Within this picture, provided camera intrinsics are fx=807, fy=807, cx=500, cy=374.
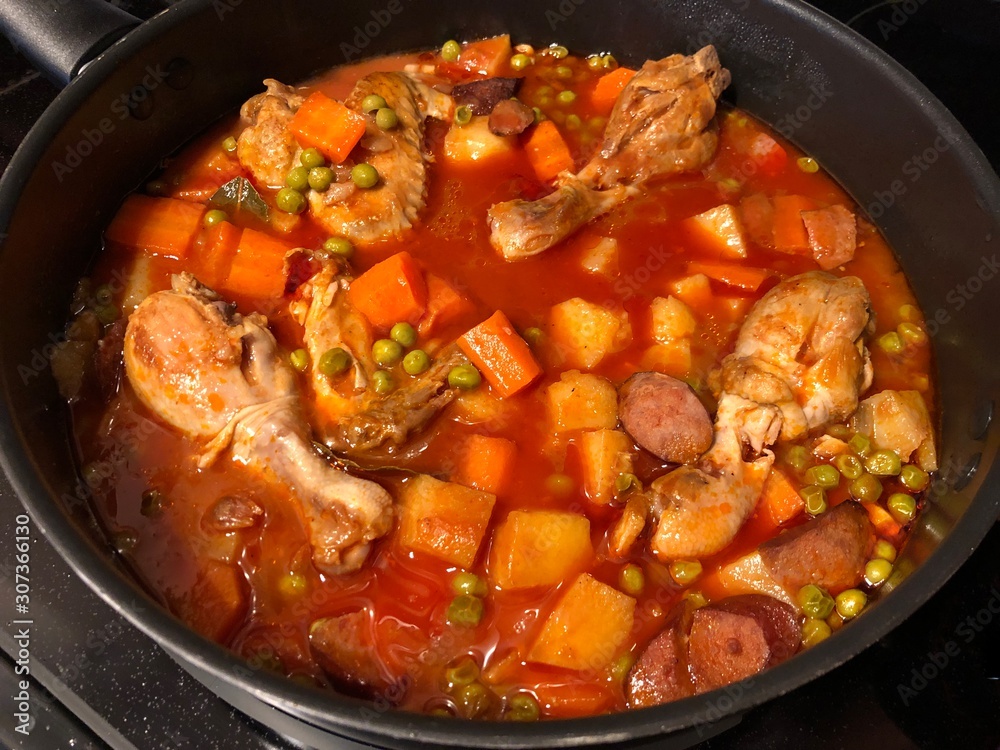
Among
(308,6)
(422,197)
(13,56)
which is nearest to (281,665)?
(422,197)

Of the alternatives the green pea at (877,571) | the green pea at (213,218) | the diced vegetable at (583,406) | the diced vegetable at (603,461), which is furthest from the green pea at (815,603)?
the green pea at (213,218)

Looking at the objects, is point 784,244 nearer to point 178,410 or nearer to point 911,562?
point 911,562

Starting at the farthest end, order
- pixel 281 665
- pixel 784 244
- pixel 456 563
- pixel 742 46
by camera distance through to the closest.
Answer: pixel 742 46
pixel 784 244
pixel 456 563
pixel 281 665

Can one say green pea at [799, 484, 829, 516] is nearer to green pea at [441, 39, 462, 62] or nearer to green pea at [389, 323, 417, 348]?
green pea at [389, 323, 417, 348]

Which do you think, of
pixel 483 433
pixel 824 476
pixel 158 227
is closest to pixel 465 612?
pixel 483 433

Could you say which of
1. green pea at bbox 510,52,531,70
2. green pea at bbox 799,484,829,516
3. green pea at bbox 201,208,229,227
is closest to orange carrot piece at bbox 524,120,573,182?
green pea at bbox 510,52,531,70

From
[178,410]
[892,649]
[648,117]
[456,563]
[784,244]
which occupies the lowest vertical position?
[892,649]

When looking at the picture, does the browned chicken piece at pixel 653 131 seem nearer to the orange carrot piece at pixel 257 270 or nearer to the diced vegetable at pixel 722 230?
the diced vegetable at pixel 722 230
